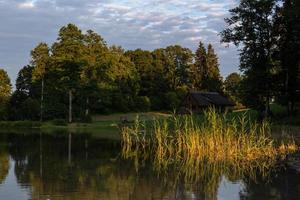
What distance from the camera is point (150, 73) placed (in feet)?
343

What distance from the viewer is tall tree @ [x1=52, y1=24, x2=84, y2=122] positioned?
251 feet

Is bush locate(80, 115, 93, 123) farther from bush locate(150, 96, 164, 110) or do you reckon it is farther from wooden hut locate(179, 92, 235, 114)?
bush locate(150, 96, 164, 110)

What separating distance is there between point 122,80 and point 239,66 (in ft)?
146

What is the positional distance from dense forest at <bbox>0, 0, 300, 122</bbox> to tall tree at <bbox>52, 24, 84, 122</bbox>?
145 mm

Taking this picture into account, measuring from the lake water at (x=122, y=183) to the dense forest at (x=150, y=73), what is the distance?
27157 mm

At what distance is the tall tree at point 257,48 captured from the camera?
49.8 meters

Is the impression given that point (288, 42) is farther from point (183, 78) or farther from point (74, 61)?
point (183, 78)

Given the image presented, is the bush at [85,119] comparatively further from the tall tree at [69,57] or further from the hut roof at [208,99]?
the hut roof at [208,99]

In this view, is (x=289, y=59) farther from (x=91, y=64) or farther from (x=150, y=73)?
(x=150, y=73)

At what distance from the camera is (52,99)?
77.1m

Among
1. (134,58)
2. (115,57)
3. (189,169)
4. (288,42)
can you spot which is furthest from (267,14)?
(134,58)

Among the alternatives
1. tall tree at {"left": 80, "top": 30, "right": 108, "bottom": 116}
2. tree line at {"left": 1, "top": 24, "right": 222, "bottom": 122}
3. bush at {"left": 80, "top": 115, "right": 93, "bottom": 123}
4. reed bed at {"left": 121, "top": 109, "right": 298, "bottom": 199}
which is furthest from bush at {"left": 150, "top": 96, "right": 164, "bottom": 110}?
reed bed at {"left": 121, "top": 109, "right": 298, "bottom": 199}

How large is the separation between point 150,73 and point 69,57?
2975 centimetres

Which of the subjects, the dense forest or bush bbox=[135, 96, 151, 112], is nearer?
the dense forest
